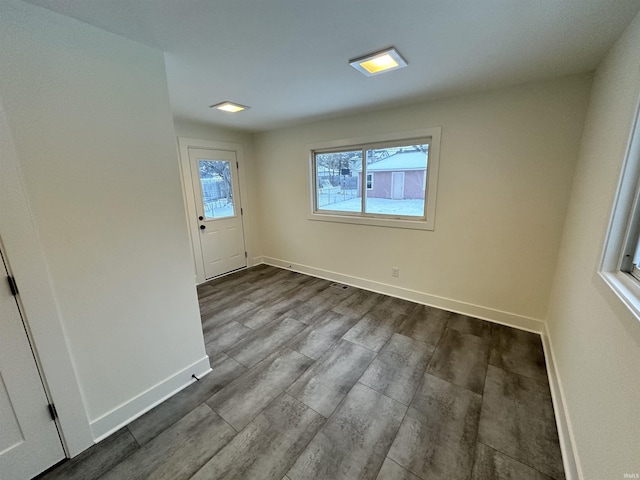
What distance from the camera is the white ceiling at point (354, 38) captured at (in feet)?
4.00

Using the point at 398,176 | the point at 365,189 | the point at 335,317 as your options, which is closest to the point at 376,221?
the point at 365,189

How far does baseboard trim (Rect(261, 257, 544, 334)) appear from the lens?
2.54 m

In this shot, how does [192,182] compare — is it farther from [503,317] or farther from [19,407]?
[503,317]

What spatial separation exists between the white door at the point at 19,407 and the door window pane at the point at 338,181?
3.20 m

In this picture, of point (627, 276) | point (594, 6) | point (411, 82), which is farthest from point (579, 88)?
point (627, 276)

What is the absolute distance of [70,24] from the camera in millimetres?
1257

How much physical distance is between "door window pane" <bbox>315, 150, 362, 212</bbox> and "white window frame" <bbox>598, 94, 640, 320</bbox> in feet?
8.13

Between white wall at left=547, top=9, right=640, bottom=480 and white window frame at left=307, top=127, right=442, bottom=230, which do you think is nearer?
white wall at left=547, top=9, right=640, bottom=480

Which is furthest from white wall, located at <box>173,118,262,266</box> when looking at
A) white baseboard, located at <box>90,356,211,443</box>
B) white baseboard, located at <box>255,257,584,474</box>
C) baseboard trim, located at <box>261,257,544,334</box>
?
white baseboard, located at <box>90,356,211,443</box>

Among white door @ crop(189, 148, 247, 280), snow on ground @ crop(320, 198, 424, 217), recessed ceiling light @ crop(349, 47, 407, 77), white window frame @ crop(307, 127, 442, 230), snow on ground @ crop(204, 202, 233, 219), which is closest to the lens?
recessed ceiling light @ crop(349, 47, 407, 77)

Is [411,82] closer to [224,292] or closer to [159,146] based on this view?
[159,146]

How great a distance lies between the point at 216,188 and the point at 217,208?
31cm

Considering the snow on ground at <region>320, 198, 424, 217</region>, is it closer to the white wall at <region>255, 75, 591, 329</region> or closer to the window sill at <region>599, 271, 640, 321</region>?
the white wall at <region>255, 75, 591, 329</region>

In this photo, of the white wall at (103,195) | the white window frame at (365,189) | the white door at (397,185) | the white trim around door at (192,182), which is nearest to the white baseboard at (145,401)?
the white wall at (103,195)
